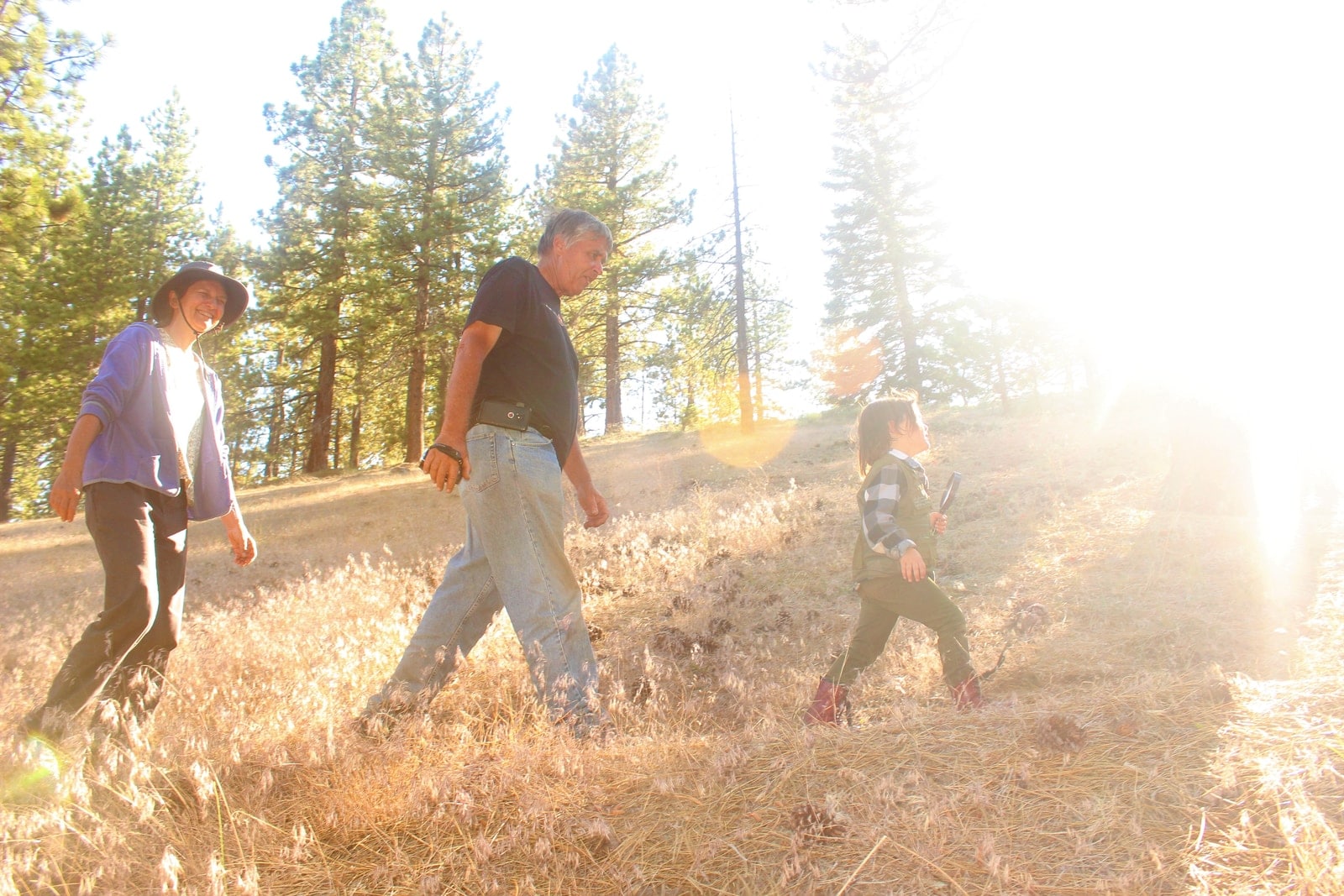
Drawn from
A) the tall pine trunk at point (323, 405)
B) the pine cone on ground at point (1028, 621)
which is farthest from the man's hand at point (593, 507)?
the tall pine trunk at point (323, 405)

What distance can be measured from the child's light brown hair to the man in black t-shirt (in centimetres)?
156

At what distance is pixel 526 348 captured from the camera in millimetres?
3277

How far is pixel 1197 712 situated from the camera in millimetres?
2463

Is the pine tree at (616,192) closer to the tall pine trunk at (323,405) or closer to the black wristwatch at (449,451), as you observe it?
the tall pine trunk at (323,405)

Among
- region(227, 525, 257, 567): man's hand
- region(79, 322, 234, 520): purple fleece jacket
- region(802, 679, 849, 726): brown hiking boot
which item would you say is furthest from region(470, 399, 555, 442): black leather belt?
region(802, 679, 849, 726): brown hiking boot

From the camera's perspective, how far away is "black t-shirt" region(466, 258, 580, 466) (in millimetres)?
3172

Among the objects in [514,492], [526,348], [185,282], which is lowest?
[514,492]

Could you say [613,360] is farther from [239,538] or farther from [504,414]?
[504,414]

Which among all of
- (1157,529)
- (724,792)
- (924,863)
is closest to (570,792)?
(724,792)

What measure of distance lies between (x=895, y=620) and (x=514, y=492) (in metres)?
1.87

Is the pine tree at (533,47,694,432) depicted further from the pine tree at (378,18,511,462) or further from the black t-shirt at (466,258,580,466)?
the black t-shirt at (466,258,580,466)

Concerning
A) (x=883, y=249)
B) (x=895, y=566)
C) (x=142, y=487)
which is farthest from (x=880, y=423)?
(x=883, y=249)

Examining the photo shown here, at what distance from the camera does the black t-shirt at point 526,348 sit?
3172 millimetres

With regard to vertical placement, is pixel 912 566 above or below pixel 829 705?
above
